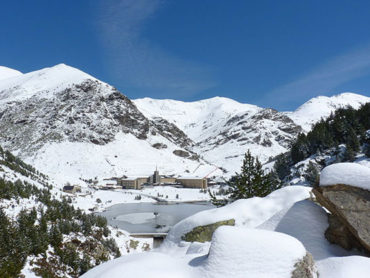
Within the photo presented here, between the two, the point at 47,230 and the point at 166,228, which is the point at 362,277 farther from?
the point at 166,228

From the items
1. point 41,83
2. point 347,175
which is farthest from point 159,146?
point 347,175

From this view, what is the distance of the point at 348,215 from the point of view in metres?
6.54

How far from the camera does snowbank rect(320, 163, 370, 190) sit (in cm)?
650

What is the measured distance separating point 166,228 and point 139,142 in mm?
106645

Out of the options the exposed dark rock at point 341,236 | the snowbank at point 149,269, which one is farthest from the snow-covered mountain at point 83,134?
the exposed dark rock at point 341,236

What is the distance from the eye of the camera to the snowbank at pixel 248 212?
9047 millimetres

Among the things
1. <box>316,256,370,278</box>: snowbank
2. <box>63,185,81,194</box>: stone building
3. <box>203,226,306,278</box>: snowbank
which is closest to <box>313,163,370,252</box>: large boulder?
<box>316,256,370,278</box>: snowbank

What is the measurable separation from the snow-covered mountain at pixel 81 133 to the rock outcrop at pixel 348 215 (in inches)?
3821

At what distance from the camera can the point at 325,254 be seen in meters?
6.68

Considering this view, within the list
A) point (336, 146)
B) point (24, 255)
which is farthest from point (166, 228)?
point (336, 146)

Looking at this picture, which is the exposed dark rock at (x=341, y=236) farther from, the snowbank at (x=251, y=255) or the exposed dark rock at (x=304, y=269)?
the snowbank at (x=251, y=255)

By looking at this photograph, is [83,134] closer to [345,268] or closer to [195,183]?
[195,183]

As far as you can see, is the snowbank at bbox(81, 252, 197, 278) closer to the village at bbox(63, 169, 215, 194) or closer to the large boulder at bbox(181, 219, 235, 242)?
the large boulder at bbox(181, 219, 235, 242)

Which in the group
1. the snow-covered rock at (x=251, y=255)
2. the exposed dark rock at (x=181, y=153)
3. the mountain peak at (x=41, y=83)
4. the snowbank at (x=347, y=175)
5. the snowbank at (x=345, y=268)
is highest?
the mountain peak at (x=41, y=83)
